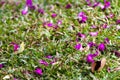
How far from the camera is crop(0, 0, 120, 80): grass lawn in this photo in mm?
3205

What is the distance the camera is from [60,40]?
363cm

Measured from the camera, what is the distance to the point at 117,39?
3496mm

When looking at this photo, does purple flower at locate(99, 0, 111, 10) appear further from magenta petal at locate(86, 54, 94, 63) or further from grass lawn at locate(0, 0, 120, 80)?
magenta petal at locate(86, 54, 94, 63)

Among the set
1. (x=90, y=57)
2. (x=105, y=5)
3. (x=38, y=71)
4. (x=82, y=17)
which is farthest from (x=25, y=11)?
(x=90, y=57)

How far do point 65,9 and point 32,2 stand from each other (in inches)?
20.6

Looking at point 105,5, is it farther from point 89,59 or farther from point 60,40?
point 89,59

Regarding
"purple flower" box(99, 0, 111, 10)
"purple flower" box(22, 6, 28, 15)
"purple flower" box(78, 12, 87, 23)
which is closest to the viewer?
"purple flower" box(78, 12, 87, 23)

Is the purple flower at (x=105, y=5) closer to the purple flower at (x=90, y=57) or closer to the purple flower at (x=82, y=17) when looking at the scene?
the purple flower at (x=82, y=17)

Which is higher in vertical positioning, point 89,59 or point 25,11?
point 25,11

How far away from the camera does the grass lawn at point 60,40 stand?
321 cm

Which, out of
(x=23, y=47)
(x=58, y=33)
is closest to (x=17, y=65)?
(x=23, y=47)

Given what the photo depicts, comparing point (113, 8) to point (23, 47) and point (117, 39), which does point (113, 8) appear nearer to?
point (117, 39)

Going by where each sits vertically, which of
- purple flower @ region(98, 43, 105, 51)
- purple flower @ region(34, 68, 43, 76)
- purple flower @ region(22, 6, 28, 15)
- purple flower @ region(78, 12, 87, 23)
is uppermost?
purple flower @ region(22, 6, 28, 15)

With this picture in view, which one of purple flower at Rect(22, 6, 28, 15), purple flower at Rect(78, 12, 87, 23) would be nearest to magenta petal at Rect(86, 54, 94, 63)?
purple flower at Rect(78, 12, 87, 23)
